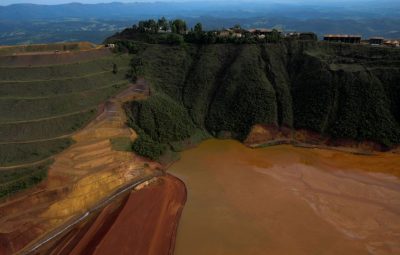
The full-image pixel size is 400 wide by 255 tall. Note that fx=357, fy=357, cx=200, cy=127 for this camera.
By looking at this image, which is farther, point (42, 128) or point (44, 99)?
point (44, 99)

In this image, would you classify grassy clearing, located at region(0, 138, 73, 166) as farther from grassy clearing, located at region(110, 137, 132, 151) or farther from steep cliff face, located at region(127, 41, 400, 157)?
steep cliff face, located at region(127, 41, 400, 157)

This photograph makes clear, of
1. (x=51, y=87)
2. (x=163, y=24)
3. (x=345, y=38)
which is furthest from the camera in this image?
(x=163, y=24)

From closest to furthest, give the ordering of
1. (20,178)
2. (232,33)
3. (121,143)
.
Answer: (20,178), (121,143), (232,33)

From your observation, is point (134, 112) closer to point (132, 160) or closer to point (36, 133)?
point (132, 160)

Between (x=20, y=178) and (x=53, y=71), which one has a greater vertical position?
(x=53, y=71)

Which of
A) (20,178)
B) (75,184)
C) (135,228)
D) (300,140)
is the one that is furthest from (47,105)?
(300,140)

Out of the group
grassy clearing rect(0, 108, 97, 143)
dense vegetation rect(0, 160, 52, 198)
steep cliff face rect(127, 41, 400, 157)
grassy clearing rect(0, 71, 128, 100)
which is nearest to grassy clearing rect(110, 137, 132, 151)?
steep cliff face rect(127, 41, 400, 157)

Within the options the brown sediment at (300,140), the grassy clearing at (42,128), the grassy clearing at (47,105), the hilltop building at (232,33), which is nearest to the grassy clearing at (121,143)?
the grassy clearing at (42,128)

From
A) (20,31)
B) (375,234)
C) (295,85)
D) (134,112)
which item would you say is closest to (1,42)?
(20,31)

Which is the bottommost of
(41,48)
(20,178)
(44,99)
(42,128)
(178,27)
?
(20,178)

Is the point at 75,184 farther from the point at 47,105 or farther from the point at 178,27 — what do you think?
the point at 178,27
